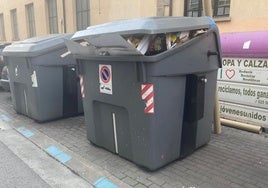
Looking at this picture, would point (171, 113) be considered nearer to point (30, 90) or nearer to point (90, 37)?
point (90, 37)

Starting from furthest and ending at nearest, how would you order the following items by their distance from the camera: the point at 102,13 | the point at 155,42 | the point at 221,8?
the point at 102,13
the point at 221,8
the point at 155,42

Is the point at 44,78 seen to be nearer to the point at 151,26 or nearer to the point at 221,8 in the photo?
the point at 151,26

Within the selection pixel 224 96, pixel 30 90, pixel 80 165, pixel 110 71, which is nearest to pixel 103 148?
pixel 80 165

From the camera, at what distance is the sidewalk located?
3.05 meters

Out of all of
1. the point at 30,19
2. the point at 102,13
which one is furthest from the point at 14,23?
the point at 102,13

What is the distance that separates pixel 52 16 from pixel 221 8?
33.0ft

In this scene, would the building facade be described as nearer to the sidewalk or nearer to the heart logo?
the heart logo

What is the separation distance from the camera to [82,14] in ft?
39.7

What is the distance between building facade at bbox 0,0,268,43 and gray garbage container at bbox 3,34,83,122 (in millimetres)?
2568

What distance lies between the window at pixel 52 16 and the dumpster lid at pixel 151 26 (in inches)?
464

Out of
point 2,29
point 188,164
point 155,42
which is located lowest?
point 188,164

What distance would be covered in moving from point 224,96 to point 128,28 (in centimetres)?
257

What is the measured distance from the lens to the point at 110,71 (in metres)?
3.32

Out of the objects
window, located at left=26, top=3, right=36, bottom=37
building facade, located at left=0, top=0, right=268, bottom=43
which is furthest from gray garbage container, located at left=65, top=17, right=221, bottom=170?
window, located at left=26, top=3, right=36, bottom=37
